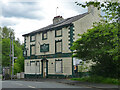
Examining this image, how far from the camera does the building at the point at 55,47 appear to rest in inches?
1175

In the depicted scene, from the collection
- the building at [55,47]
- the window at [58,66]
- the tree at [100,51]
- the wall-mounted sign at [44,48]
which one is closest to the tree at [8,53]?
the building at [55,47]

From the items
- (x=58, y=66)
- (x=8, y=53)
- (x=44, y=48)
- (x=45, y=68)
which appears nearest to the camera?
(x=58, y=66)

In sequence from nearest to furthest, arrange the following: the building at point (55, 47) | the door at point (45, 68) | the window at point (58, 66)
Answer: the building at point (55, 47)
the window at point (58, 66)
the door at point (45, 68)

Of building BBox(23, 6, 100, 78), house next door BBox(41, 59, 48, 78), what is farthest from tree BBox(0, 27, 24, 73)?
house next door BBox(41, 59, 48, 78)

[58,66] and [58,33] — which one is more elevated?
[58,33]

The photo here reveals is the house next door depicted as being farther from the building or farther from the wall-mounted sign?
the wall-mounted sign

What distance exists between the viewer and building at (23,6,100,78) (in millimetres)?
29844

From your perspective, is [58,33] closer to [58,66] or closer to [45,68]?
[58,66]

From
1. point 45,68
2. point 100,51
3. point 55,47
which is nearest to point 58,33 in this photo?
point 55,47

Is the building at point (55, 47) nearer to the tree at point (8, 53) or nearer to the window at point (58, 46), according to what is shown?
the window at point (58, 46)

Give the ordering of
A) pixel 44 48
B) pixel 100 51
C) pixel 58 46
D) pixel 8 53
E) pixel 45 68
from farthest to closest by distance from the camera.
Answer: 1. pixel 8 53
2. pixel 44 48
3. pixel 45 68
4. pixel 58 46
5. pixel 100 51

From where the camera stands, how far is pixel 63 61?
99.2 ft

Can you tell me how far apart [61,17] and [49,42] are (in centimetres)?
688

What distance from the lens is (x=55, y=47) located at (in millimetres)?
31844
